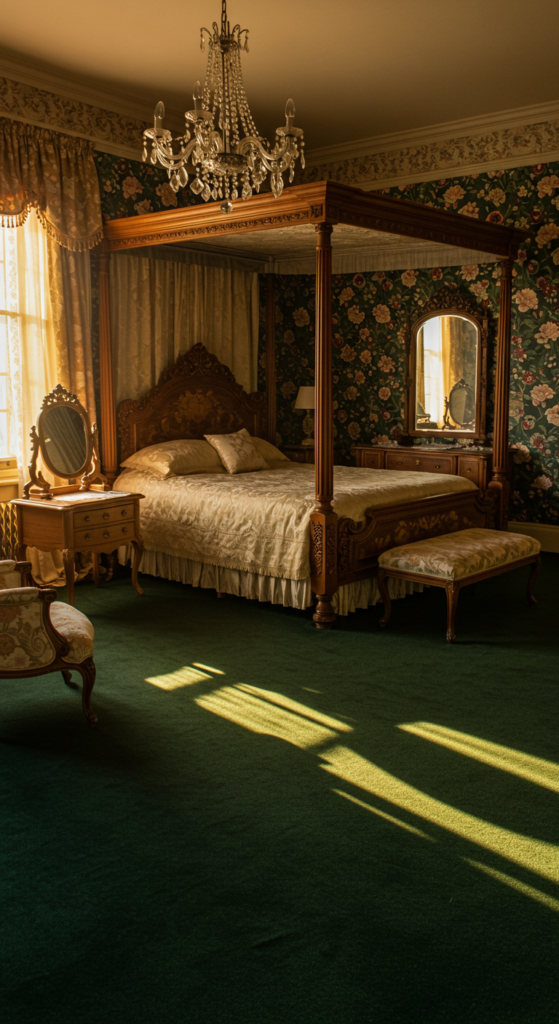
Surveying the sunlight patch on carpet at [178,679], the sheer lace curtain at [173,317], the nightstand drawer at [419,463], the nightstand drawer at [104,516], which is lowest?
the sunlight patch on carpet at [178,679]

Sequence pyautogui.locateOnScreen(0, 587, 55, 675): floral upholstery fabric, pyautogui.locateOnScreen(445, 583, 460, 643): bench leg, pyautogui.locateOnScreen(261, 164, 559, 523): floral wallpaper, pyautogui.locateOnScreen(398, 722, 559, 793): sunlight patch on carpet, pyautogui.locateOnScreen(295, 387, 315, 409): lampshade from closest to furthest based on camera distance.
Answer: pyautogui.locateOnScreen(398, 722, 559, 793): sunlight patch on carpet, pyautogui.locateOnScreen(0, 587, 55, 675): floral upholstery fabric, pyautogui.locateOnScreen(445, 583, 460, 643): bench leg, pyautogui.locateOnScreen(261, 164, 559, 523): floral wallpaper, pyautogui.locateOnScreen(295, 387, 315, 409): lampshade

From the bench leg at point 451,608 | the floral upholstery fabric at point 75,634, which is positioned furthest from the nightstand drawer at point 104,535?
the bench leg at point 451,608

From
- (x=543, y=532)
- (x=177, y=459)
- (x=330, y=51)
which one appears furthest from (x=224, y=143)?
(x=543, y=532)

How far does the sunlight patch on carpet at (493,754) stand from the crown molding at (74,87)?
14.9 feet

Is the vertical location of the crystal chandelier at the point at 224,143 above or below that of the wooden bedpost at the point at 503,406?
above

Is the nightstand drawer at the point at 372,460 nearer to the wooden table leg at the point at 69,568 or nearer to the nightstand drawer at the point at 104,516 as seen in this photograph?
the nightstand drawer at the point at 104,516

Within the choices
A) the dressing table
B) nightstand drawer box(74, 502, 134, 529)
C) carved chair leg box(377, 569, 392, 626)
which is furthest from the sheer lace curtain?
carved chair leg box(377, 569, 392, 626)

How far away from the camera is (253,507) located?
5.11 meters

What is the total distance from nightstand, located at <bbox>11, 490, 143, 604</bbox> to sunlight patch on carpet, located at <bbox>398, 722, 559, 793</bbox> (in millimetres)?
2390

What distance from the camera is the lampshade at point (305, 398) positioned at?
7.46m

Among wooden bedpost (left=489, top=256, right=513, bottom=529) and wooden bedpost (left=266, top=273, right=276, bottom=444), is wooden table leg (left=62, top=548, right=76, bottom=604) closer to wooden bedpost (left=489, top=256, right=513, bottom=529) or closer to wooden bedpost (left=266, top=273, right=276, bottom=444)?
wooden bedpost (left=266, top=273, right=276, bottom=444)

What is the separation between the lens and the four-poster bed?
15.0 ft

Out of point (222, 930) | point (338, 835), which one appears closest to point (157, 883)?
point (222, 930)

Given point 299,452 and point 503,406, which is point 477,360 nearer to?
point 503,406
